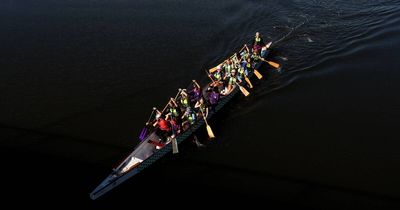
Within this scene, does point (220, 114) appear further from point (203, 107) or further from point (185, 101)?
point (185, 101)

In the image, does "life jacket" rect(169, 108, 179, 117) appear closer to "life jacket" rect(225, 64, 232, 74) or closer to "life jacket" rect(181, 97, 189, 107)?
"life jacket" rect(181, 97, 189, 107)

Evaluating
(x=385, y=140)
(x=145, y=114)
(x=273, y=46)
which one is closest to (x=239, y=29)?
(x=273, y=46)

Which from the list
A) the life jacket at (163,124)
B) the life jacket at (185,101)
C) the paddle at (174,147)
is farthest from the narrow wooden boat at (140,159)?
the life jacket at (185,101)

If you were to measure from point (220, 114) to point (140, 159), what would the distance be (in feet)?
21.1

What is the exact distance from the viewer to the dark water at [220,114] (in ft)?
52.8

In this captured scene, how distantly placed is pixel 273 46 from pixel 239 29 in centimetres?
410

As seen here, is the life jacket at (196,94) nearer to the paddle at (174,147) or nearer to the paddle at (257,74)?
the paddle at (174,147)

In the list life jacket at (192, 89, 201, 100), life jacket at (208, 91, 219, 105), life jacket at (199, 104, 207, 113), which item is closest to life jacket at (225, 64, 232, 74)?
life jacket at (208, 91, 219, 105)

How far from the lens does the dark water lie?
16094 millimetres

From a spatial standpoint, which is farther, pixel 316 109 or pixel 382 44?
pixel 382 44

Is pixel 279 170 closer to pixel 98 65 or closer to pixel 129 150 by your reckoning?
pixel 129 150

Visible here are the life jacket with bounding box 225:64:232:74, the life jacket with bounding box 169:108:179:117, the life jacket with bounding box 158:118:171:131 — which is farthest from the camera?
the life jacket with bounding box 225:64:232:74

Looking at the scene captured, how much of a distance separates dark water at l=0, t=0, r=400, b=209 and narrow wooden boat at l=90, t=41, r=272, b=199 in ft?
1.92

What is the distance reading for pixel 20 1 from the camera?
3647 centimetres
